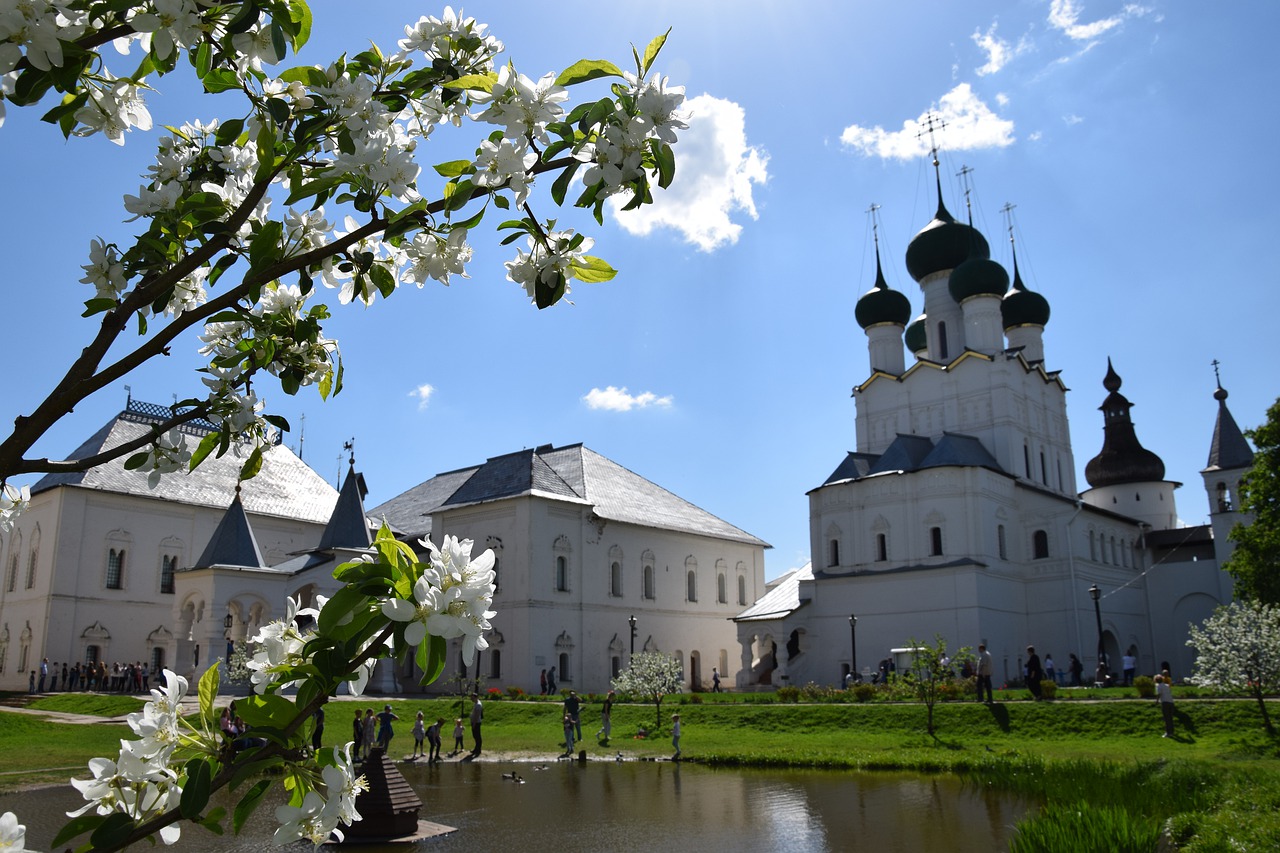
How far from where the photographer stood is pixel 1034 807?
13453 millimetres

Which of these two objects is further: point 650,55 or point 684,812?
point 684,812

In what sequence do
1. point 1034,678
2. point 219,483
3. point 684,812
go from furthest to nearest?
point 219,483
point 1034,678
point 684,812

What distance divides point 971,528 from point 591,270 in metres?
38.9

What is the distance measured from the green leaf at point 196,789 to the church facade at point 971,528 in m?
37.1

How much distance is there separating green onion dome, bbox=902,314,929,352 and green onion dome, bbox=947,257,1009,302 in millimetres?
8705

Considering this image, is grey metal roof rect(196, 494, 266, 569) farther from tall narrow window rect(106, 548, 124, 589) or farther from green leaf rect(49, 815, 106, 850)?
green leaf rect(49, 815, 106, 850)

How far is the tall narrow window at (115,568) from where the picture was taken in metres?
40.7

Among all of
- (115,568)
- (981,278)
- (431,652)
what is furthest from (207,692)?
(981,278)

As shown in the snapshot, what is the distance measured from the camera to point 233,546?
35.7m

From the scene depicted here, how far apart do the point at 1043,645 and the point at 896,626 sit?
6.24 meters

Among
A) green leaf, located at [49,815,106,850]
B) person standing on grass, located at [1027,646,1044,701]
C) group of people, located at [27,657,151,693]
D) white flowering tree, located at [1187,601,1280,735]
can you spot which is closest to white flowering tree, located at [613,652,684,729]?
person standing on grass, located at [1027,646,1044,701]

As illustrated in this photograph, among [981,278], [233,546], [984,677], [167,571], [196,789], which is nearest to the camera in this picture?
[196,789]

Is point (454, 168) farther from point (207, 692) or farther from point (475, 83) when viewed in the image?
point (207, 692)

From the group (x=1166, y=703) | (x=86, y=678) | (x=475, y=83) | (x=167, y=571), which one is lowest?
(x=1166, y=703)
